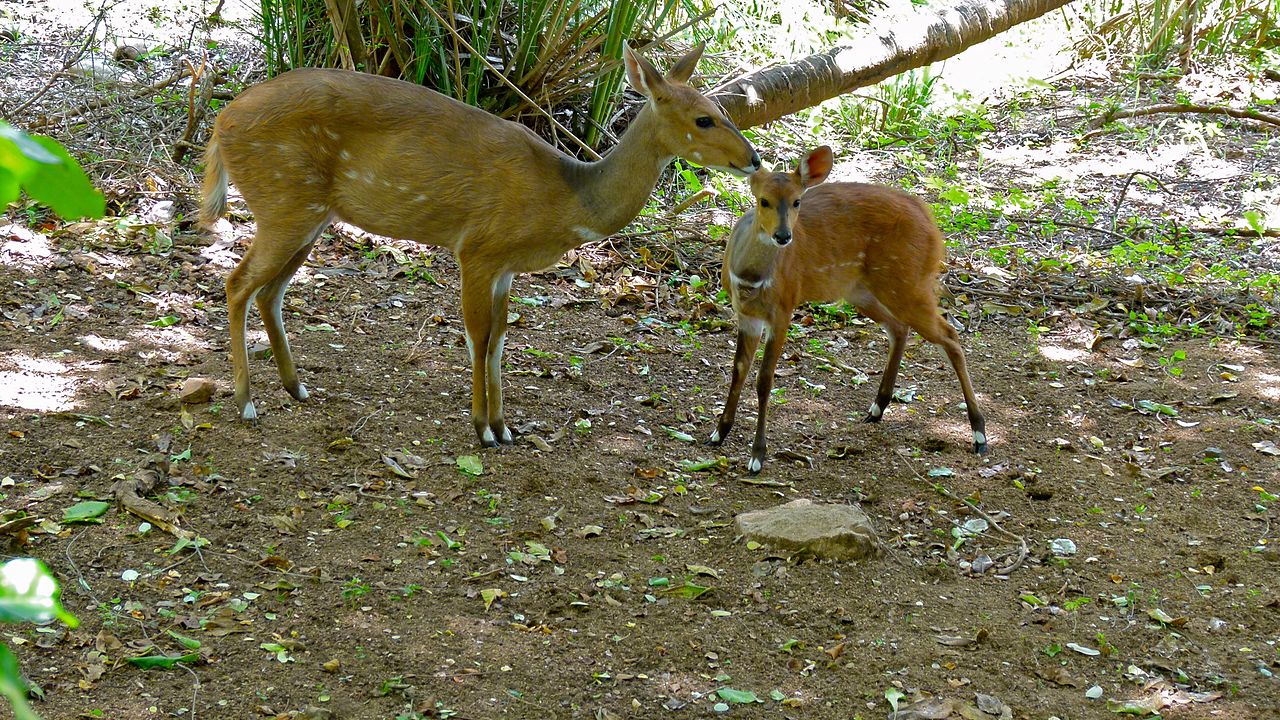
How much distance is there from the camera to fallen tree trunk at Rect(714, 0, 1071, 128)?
794 cm

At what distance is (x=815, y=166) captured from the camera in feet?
15.9

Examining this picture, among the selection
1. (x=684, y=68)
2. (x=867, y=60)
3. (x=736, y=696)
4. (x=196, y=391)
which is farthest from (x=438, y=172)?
(x=867, y=60)

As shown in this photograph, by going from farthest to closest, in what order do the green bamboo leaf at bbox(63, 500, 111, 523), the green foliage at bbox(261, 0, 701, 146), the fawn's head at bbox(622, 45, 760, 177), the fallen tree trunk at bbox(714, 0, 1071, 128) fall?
the fallen tree trunk at bbox(714, 0, 1071, 128) < the green foliage at bbox(261, 0, 701, 146) < the fawn's head at bbox(622, 45, 760, 177) < the green bamboo leaf at bbox(63, 500, 111, 523)

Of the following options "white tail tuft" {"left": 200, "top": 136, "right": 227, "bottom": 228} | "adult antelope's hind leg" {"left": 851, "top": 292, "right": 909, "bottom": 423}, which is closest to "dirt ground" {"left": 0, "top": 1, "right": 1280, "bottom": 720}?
"adult antelope's hind leg" {"left": 851, "top": 292, "right": 909, "bottom": 423}

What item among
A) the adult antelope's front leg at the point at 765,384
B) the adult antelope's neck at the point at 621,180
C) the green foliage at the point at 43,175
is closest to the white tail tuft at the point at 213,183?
the adult antelope's neck at the point at 621,180

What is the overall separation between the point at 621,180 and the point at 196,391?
1951mm

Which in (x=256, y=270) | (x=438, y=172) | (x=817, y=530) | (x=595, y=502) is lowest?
(x=595, y=502)

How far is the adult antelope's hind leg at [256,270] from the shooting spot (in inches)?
184

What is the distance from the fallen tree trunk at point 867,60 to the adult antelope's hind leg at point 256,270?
376 centimetres

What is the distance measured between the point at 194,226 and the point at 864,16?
6999 millimetres

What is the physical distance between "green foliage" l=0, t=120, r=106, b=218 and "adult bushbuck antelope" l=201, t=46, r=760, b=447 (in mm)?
3839

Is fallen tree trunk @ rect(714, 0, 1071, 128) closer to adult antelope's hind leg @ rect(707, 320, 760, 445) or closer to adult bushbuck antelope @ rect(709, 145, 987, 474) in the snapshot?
adult bushbuck antelope @ rect(709, 145, 987, 474)

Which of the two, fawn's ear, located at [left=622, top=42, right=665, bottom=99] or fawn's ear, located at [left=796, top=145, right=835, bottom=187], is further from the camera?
fawn's ear, located at [left=796, top=145, right=835, bottom=187]

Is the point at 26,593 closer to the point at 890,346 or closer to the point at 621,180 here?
the point at 621,180
